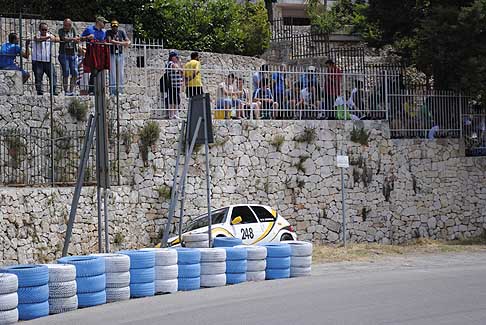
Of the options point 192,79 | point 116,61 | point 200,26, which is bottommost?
point 192,79

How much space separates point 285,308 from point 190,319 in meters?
1.73

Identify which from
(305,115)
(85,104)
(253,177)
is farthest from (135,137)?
(305,115)

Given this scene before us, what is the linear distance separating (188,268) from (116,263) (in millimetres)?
1767

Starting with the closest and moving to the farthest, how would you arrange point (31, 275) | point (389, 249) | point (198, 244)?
1. point (31, 275)
2. point (198, 244)
3. point (389, 249)

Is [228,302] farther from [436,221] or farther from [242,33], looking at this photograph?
[242,33]

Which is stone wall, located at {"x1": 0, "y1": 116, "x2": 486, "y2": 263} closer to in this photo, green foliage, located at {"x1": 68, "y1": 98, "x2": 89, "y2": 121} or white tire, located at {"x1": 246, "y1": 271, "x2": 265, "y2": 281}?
green foliage, located at {"x1": 68, "y1": 98, "x2": 89, "y2": 121}

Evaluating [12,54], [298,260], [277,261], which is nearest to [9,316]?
[277,261]

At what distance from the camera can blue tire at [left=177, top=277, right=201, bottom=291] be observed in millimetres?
17333

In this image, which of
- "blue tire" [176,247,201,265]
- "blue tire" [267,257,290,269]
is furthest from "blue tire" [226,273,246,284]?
"blue tire" [176,247,201,265]

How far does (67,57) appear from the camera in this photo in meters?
23.8

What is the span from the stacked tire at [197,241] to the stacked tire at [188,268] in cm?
338

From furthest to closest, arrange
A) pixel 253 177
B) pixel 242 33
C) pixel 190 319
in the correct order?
1. pixel 242 33
2. pixel 253 177
3. pixel 190 319

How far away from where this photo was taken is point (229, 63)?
110 ft

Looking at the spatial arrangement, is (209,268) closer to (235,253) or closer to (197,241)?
(235,253)
